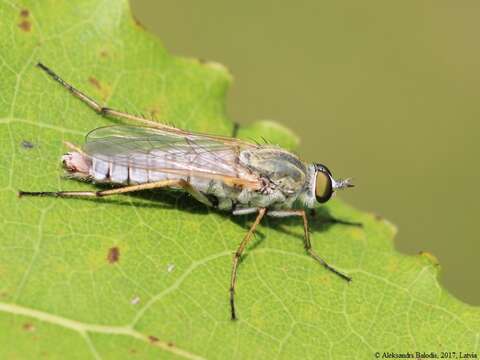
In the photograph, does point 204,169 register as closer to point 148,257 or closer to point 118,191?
point 118,191

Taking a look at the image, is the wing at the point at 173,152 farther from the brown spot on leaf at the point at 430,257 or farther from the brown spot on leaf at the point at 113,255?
the brown spot on leaf at the point at 430,257

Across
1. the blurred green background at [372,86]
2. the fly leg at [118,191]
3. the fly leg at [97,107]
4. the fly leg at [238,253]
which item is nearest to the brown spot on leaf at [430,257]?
the fly leg at [238,253]

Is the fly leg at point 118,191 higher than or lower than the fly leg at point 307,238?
higher

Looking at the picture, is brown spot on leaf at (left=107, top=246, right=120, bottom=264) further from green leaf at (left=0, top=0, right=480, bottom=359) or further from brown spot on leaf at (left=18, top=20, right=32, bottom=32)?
brown spot on leaf at (left=18, top=20, right=32, bottom=32)

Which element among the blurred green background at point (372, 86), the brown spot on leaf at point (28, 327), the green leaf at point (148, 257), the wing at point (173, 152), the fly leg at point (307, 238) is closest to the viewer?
the brown spot on leaf at point (28, 327)

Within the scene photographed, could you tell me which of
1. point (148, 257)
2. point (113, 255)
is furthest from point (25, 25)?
point (148, 257)

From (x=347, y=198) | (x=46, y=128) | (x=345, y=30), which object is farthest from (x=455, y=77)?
(x=46, y=128)

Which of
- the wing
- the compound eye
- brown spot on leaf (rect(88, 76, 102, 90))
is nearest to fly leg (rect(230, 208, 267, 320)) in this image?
the wing
